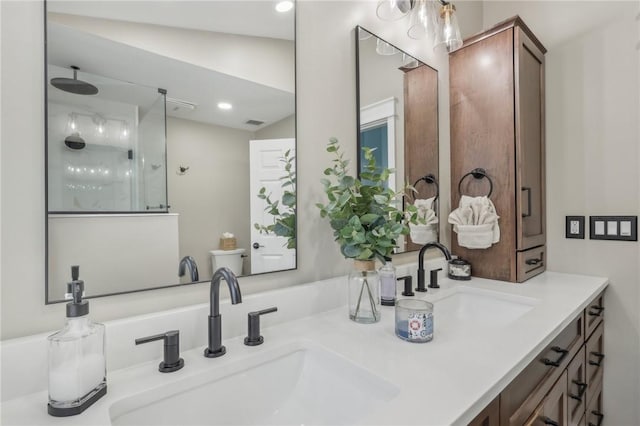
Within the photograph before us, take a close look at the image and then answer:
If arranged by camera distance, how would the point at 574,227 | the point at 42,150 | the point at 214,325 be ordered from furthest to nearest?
1. the point at 574,227
2. the point at 214,325
3. the point at 42,150

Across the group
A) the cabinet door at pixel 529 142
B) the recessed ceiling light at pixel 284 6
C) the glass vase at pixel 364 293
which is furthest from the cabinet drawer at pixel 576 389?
the recessed ceiling light at pixel 284 6

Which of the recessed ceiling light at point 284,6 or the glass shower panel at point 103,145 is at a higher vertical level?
the recessed ceiling light at point 284,6

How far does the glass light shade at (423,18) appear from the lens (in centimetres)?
130

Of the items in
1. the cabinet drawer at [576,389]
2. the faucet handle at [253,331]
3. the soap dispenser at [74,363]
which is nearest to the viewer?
the soap dispenser at [74,363]

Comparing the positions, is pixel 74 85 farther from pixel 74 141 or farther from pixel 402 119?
pixel 402 119

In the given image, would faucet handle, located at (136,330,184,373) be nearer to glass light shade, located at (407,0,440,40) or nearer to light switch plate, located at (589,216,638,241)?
glass light shade, located at (407,0,440,40)

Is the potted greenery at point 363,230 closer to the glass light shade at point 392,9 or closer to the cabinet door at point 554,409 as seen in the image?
the cabinet door at point 554,409

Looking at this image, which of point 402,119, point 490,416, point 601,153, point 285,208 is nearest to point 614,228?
point 601,153

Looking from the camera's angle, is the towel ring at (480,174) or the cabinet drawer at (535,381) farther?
the towel ring at (480,174)

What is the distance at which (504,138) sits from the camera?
1.54 m

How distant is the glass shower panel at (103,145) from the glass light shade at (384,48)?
0.91m

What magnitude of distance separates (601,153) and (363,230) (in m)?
1.40

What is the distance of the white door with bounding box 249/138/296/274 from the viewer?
3.29ft

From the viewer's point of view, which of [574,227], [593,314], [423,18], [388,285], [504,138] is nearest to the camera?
[388,285]
